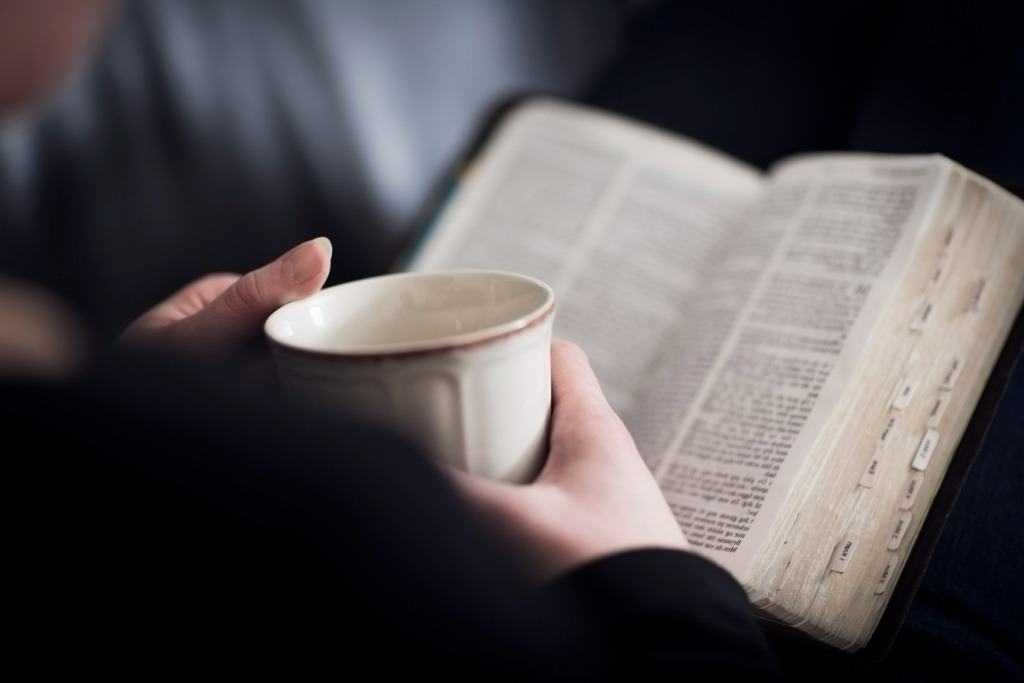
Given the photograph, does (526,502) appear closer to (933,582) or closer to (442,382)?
(442,382)

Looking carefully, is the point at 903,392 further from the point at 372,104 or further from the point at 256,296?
the point at 372,104

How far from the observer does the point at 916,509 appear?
491 mm

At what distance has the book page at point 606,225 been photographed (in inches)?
26.9

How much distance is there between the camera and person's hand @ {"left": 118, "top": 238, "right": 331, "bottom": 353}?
1.30 ft

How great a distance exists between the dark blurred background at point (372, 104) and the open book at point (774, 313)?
9 cm

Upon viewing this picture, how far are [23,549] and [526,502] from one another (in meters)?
0.15

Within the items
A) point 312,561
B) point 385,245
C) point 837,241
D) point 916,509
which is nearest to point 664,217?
point 837,241

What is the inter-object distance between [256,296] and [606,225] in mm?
390

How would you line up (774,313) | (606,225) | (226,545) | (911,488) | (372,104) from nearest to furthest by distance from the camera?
(226,545), (911,488), (774,313), (606,225), (372,104)

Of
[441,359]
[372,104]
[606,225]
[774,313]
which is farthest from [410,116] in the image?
[441,359]

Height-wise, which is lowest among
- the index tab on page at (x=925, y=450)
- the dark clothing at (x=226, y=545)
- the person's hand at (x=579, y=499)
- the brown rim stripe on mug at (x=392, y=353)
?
the index tab on page at (x=925, y=450)

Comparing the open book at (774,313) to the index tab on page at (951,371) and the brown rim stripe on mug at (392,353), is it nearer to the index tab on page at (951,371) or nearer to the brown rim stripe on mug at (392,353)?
the index tab on page at (951,371)

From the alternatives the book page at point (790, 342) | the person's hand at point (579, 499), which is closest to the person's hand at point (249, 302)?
the person's hand at point (579, 499)

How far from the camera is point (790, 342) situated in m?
0.58
